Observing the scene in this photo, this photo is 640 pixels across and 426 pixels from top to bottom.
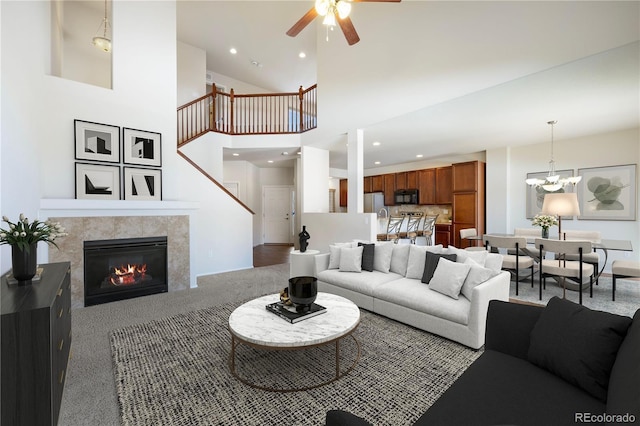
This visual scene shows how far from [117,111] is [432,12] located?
178 inches

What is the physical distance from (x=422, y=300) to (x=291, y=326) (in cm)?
139

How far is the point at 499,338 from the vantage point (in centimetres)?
168

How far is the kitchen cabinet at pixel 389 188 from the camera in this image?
925cm

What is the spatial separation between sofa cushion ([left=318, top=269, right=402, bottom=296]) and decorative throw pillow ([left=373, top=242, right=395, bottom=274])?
8 cm

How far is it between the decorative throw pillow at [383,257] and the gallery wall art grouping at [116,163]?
336 cm

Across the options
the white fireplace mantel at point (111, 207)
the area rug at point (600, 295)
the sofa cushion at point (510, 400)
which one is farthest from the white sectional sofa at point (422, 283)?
the white fireplace mantel at point (111, 207)

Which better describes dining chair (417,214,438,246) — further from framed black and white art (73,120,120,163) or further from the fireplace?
framed black and white art (73,120,120,163)

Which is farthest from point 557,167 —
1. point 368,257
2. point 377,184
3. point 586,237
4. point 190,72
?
point 190,72

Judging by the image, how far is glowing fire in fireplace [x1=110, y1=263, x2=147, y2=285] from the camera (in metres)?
3.85

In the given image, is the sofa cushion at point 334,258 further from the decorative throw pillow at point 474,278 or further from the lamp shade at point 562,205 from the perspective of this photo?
the lamp shade at point 562,205

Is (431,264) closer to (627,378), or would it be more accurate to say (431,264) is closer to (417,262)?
(417,262)

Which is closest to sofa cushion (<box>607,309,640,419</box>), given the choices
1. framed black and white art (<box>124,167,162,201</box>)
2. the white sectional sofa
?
the white sectional sofa

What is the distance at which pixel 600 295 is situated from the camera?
12.9ft

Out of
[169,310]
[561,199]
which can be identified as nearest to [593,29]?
[561,199]
